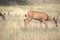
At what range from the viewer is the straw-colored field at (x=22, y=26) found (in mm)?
2342

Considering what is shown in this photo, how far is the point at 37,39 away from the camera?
2330 mm

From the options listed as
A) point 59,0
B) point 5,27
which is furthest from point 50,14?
point 5,27

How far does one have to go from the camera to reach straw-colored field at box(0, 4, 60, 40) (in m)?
2.34

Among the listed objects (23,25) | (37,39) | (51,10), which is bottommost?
(37,39)

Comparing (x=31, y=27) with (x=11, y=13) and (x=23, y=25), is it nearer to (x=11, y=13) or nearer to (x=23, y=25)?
(x=23, y=25)

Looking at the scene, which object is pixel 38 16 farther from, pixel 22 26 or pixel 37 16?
pixel 22 26

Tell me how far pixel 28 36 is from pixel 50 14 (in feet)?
1.18

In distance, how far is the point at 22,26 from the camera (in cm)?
238

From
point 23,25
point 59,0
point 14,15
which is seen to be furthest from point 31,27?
point 59,0

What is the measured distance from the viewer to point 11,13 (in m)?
2.40

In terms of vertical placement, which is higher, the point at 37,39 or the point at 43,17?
the point at 43,17

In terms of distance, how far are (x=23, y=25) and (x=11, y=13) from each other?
20 centimetres

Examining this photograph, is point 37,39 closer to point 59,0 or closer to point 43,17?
point 43,17

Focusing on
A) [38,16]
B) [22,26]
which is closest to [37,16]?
[38,16]
